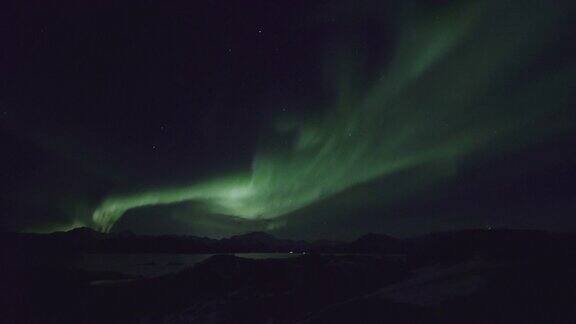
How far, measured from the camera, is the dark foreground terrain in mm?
15344

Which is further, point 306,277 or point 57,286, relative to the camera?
point 57,286

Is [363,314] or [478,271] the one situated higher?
[478,271]

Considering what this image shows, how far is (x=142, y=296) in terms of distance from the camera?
120 ft

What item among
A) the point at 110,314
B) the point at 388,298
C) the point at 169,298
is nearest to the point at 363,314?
the point at 388,298

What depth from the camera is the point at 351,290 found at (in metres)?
25.2

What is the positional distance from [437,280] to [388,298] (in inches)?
109

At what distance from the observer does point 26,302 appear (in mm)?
39125

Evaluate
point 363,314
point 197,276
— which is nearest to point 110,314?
point 197,276

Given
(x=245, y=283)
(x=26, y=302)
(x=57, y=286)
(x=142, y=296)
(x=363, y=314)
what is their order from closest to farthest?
(x=363, y=314), (x=245, y=283), (x=142, y=296), (x=26, y=302), (x=57, y=286)

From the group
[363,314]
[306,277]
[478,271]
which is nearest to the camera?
[363,314]

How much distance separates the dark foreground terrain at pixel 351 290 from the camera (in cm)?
1534

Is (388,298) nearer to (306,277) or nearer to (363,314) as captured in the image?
(363,314)

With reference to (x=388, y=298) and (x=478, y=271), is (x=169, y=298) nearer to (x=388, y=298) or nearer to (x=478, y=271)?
(x=388, y=298)

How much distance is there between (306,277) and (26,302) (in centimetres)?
3056
